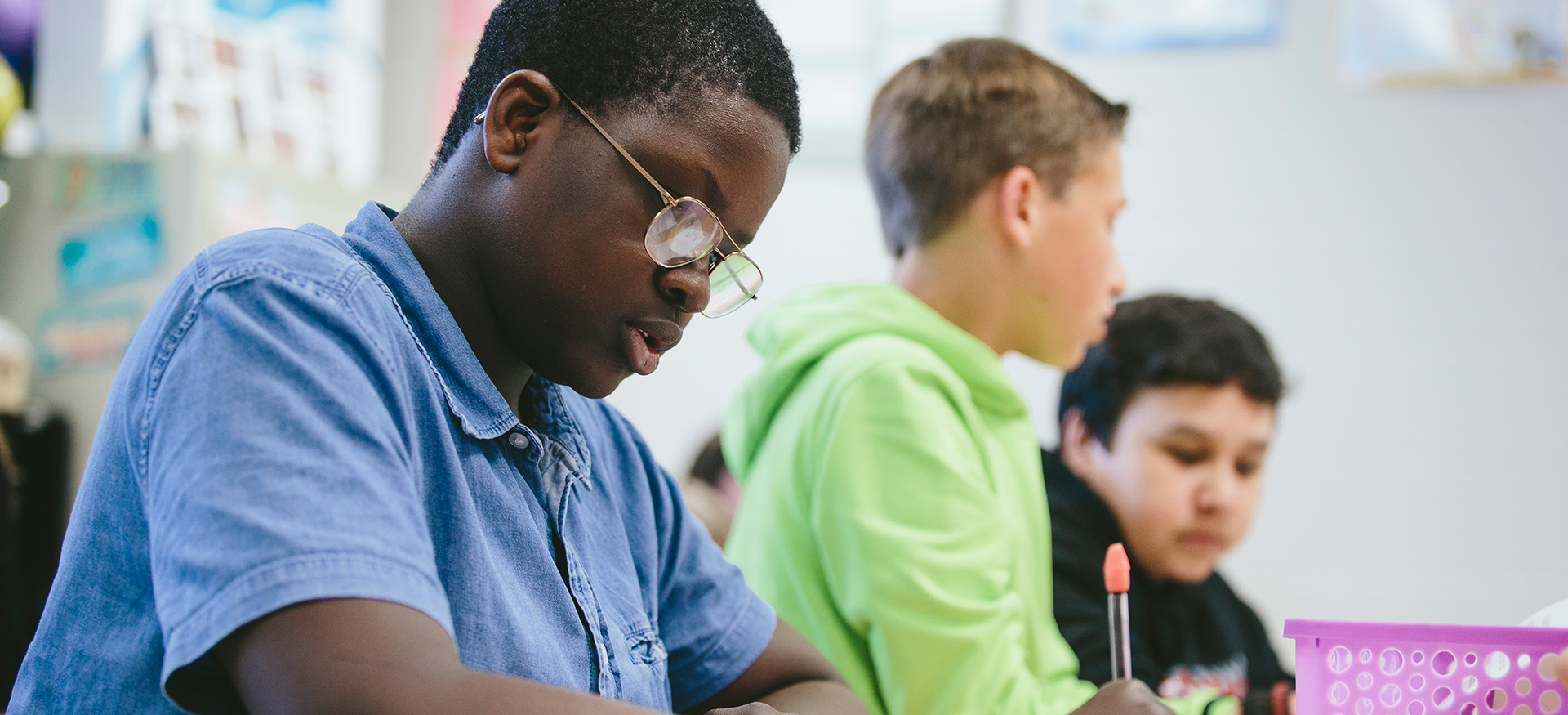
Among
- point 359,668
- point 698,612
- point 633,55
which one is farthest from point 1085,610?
point 359,668

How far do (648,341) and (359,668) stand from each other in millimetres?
347

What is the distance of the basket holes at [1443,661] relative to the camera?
79 cm

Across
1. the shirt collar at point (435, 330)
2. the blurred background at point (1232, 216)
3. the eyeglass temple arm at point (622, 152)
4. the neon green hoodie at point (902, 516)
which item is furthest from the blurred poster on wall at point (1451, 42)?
the shirt collar at point (435, 330)

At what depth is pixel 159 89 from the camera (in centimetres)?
325

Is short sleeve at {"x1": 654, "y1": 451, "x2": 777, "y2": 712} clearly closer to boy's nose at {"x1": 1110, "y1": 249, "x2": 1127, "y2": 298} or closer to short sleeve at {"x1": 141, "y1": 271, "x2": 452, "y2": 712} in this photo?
short sleeve at {"x1": 141, "y1": 271, "x2": 452, "y2": 712}

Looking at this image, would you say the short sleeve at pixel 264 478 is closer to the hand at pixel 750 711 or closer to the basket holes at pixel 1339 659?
the hand at pixel 750 711

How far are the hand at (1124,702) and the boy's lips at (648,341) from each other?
42 cm

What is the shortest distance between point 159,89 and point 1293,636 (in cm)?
334

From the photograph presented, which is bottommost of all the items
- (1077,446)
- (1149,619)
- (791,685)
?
(1149,619)

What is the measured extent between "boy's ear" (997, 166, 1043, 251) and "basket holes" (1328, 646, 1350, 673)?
0.69 meters

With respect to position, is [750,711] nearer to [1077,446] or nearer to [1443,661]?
[1443,661]

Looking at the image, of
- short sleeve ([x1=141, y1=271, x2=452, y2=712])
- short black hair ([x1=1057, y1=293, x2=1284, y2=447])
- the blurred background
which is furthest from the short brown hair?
the blurred background

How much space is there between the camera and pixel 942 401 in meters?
1.24

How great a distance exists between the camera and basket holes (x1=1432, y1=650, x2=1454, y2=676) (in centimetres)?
79
